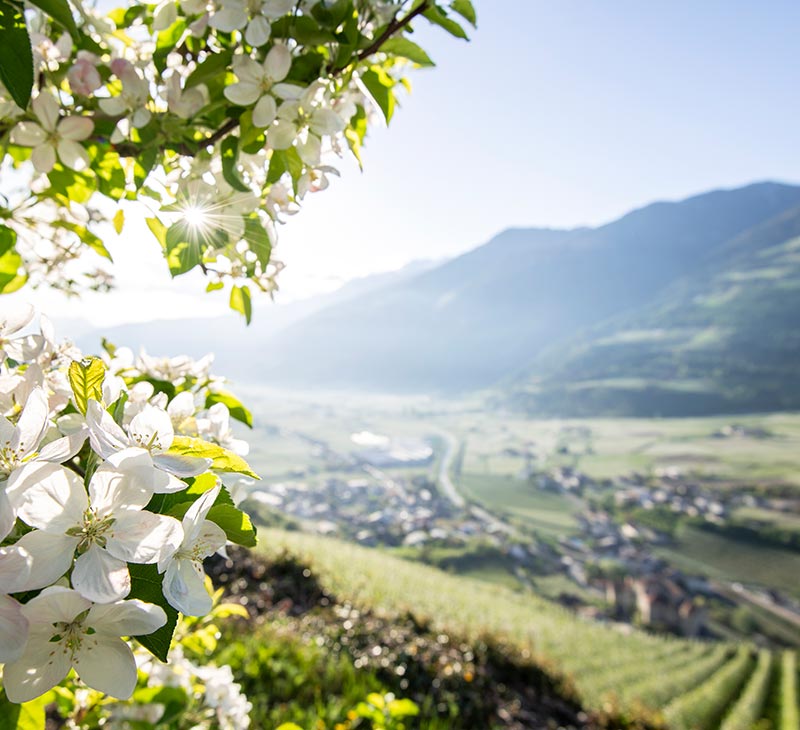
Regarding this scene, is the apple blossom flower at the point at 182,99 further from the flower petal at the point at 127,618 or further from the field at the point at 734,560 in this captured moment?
the field at the point at 734,560

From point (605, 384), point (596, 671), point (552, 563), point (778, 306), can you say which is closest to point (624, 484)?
point (552, 563)

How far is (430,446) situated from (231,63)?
82.3m

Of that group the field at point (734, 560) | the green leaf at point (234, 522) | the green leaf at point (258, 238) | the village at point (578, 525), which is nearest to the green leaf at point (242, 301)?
the green leaf at point (258, 238)

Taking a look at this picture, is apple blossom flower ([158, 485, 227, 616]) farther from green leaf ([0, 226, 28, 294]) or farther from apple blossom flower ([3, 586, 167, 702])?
green leaf ([0, 226, 28, 294])

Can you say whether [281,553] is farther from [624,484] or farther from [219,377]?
[624,484]

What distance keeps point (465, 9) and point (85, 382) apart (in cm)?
84

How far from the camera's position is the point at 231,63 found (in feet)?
3.03

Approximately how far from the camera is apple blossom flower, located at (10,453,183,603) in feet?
1.27

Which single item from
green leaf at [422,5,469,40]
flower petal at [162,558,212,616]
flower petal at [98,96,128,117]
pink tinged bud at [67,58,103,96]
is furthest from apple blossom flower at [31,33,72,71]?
flower petal at [162,558,212,616]

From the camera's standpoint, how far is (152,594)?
441 millimetres

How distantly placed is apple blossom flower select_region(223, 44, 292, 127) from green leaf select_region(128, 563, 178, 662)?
0.70 meters

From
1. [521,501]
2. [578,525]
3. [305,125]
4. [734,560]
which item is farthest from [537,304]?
[305,125]

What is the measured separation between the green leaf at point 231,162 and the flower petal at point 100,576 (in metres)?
0.70

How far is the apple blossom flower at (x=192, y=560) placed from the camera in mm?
415
